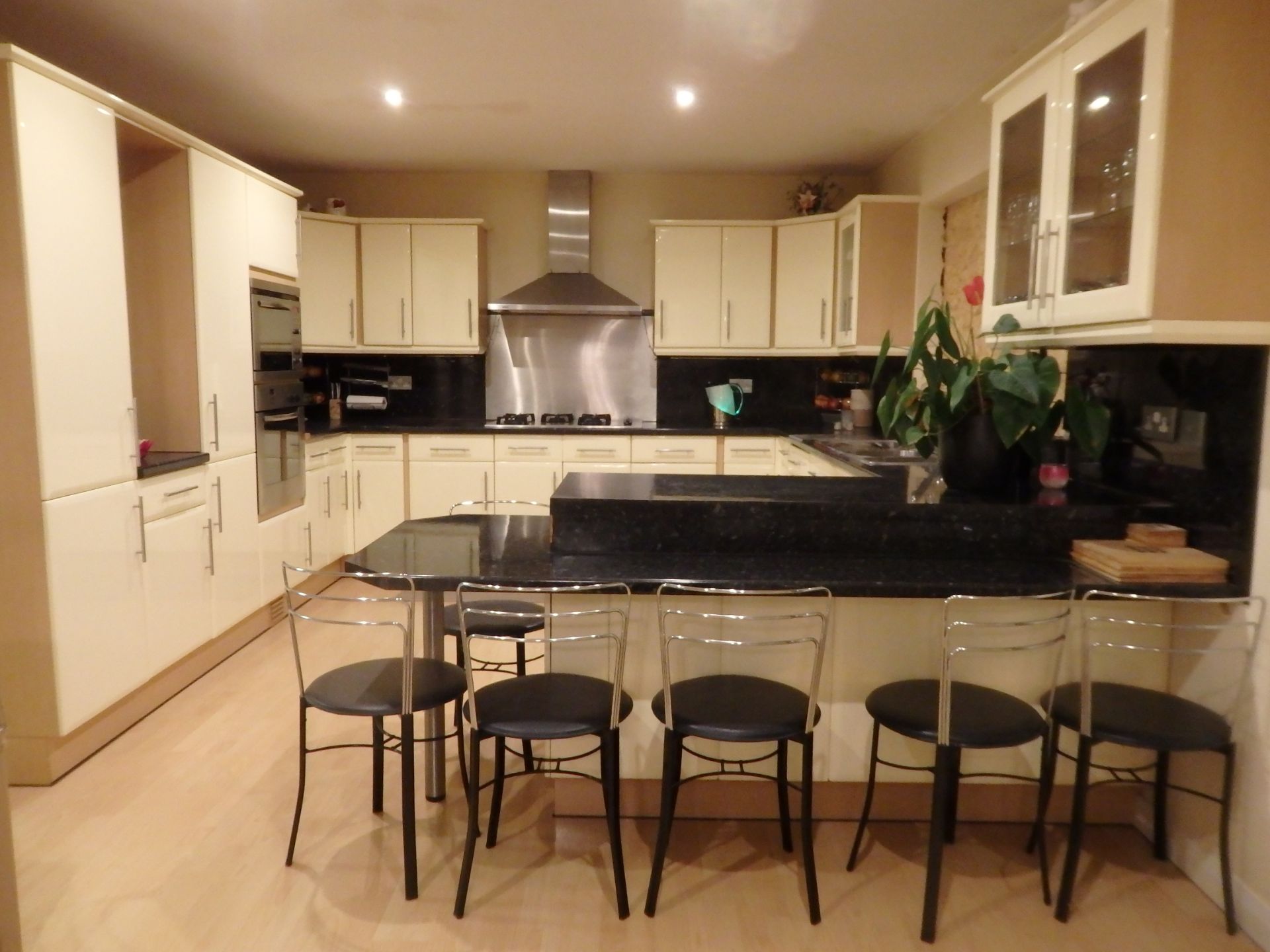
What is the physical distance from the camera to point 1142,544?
7.58 feet

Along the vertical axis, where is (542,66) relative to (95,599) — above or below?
above

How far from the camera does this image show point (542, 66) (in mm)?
3615

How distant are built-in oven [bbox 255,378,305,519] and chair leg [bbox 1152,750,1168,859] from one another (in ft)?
11.5

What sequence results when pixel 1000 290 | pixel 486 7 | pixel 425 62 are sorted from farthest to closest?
pixel 425 62 < pixel 486 7 < pixel 1000 290

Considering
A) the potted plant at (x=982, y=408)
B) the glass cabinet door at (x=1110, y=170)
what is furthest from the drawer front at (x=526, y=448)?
the glass cabinet door at (x=1110, y=170)

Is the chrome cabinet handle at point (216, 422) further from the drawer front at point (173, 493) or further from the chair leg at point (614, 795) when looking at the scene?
the chair leg at point (614, 795)

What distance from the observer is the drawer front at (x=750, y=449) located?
5336 mm

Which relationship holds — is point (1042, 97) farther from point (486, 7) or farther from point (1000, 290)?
point (486, 7)

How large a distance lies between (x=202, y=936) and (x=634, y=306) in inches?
160

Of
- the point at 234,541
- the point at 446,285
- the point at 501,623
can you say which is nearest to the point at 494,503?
the point at 501,623

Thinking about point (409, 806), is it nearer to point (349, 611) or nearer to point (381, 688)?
point (381, 688)

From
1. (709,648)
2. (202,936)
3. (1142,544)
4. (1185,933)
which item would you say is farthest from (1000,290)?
(202,936)

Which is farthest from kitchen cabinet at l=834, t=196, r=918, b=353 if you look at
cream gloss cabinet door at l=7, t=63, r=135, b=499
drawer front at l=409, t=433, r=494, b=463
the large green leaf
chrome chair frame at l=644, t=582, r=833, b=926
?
cream gloss cabinet door at l=7, t=63, r=135, b=499

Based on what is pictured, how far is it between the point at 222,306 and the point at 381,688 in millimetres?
2193
